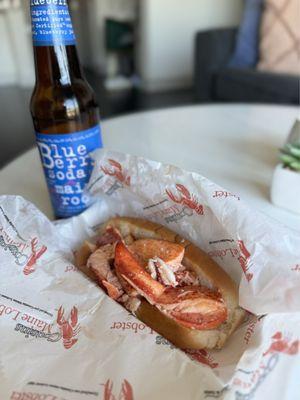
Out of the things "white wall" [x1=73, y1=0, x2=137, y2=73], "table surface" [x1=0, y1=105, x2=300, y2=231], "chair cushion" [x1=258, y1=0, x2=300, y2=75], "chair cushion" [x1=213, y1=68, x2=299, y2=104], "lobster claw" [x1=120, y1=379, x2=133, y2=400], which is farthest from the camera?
"white wall" [x1=73, y1=0, x2=137, y2=73]

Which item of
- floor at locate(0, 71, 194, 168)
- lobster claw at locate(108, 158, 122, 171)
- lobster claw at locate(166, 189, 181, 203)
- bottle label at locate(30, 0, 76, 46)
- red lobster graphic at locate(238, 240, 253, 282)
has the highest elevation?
bottle label at locate(30, 0, 76, 46)

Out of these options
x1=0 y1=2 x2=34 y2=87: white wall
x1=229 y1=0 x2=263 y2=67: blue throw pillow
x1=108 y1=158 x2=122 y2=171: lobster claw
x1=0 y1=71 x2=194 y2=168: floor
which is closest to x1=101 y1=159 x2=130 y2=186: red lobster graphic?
x1=108 y1=158 x2=122 y2=171: lobster claw

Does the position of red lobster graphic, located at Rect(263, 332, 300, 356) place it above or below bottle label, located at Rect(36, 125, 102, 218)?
below

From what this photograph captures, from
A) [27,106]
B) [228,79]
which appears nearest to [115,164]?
[228,79]

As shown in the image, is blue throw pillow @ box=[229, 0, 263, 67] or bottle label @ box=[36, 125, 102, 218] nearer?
bottle label @ box=[36, 125, 102, 218]

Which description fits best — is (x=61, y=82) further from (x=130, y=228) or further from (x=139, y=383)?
(x=139, y=383)

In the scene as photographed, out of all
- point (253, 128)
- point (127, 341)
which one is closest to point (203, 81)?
point (253, 128)

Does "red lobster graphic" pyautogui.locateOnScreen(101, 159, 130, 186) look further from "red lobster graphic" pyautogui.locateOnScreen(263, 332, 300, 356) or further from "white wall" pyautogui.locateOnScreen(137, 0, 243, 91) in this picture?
"white wall" pyautogui.locateOnScreen(137, 0, 243, 91)
